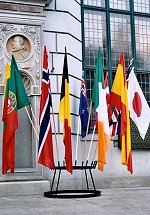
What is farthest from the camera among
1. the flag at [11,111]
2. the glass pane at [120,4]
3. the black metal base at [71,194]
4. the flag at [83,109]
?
the glass pane at [120,4]

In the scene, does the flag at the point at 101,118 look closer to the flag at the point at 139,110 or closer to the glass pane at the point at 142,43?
the flag at the point at 139,110

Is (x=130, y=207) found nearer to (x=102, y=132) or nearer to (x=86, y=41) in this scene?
(x=102, y=132)

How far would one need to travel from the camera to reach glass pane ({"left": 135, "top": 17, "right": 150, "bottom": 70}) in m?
17.0

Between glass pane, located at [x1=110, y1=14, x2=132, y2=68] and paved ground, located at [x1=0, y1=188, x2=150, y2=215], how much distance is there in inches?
278

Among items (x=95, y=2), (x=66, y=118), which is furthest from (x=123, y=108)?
(x=95, y=2)

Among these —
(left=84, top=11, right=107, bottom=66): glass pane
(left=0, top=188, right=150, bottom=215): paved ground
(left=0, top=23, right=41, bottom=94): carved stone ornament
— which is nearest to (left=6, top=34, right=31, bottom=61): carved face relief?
(left=0, top=23, right=41, bottom=94): carved stone ornament

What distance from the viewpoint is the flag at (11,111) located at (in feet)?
39.7

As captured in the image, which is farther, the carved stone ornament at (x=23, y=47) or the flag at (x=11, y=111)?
the carved stone ornament at (x=23, y=47)

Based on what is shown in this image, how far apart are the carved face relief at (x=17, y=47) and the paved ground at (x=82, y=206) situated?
5.25 m

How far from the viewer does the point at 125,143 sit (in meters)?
12.4

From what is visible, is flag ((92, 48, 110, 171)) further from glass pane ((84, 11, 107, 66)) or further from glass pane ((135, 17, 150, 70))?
glass pane ((135, 17, 150, 70))

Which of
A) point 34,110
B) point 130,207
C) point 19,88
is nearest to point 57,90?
point 34,110

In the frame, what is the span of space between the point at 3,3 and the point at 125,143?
6.36 meters

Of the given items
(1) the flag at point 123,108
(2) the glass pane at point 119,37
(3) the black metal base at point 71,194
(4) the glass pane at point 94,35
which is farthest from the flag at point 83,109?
(2) the glass pane at point 119,37
